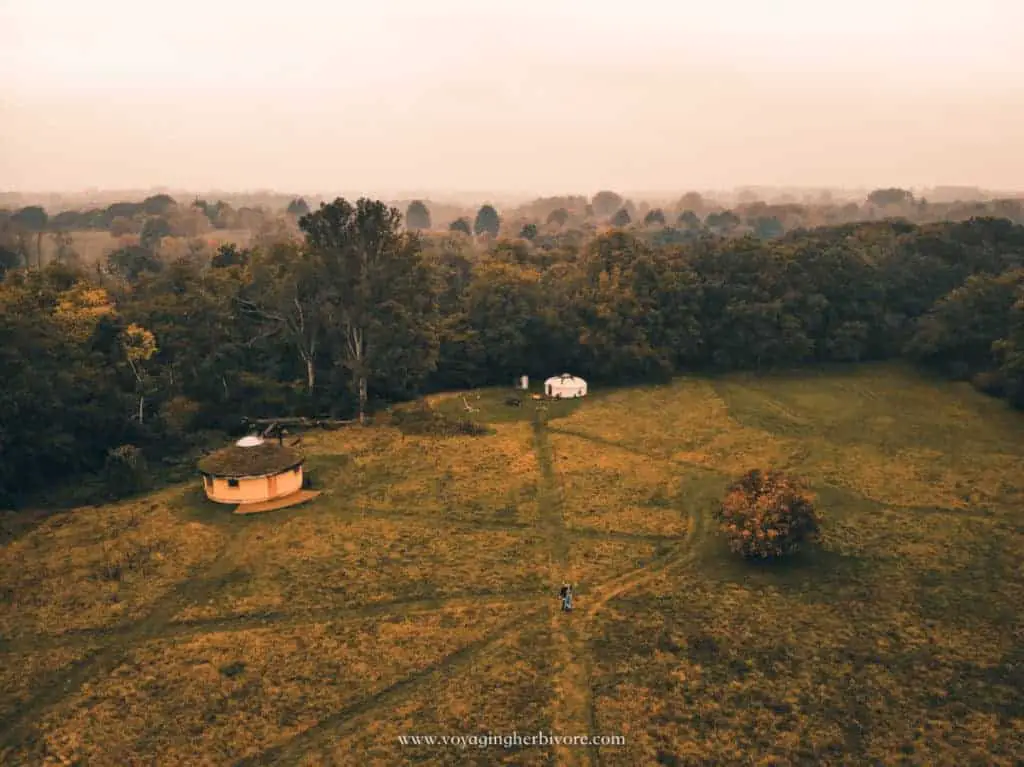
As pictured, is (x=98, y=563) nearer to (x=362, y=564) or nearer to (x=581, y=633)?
(x=362, y=564)

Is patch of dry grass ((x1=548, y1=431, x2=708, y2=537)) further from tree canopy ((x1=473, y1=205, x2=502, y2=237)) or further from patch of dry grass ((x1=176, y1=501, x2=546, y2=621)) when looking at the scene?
tree canopy ((x1=473, y1=205, x2=502, y2=237))

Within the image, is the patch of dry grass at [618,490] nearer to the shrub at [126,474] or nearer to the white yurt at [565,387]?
the white yurt at [565,387]

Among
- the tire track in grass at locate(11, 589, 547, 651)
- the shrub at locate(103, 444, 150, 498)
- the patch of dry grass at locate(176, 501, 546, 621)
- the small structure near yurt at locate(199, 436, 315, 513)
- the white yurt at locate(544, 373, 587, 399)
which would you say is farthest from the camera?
the white yurt at locate(544, 373, 587, 399)

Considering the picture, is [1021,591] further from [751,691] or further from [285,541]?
[285,541]

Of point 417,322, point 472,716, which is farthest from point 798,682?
point 417,322

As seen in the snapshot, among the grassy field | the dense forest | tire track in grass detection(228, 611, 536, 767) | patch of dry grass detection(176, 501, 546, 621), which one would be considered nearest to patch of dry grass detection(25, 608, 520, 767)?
the grassy field

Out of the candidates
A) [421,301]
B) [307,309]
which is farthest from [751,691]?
[307,309]

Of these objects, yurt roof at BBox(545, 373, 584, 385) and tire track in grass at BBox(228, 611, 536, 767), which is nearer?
tire track in grass at BBox(228, 611, 536, 767)
